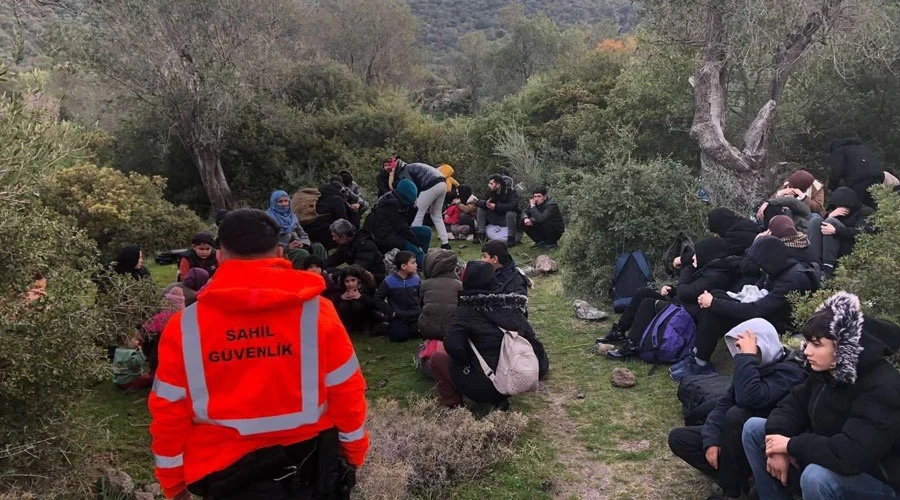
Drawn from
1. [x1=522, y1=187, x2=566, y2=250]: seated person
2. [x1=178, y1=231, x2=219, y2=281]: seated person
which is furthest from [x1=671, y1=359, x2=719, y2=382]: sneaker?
[x1=522, y1=187, x2=566, y2=250]: seated person

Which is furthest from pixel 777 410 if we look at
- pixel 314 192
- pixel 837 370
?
pixel 314 192

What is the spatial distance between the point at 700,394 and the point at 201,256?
4.98 meters

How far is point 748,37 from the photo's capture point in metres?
10.0

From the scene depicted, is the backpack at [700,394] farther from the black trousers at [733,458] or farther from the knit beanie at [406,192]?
the knit beanie at [406,192]

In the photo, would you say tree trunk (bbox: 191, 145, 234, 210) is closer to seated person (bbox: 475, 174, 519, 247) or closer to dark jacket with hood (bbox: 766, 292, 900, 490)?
seated person (bbox: 475, 174, 519, 247)

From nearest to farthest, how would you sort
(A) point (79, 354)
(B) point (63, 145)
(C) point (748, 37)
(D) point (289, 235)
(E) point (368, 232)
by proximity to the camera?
(A) point (79, 354), (B) point (63, 145), (E) point (368, 232), (D) point (289, 235), (C) point (748, 37)

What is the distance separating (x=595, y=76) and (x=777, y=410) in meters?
13.4

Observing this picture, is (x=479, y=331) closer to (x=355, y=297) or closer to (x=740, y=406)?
(x=740, y=406)

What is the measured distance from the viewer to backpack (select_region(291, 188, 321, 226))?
32.3 ft

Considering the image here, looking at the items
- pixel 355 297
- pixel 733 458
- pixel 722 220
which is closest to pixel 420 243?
pixel 355 297

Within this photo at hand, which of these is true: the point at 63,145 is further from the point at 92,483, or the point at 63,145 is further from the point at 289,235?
the point at 289,235

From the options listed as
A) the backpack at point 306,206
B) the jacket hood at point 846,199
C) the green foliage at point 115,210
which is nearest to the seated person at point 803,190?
the jacket hood at point 846,199

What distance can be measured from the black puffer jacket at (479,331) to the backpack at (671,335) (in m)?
1.70

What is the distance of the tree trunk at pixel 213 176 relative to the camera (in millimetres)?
13578
